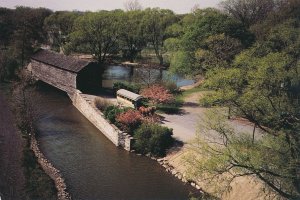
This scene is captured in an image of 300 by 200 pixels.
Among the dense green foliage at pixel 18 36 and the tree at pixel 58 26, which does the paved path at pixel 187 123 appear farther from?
the tree at pixel 58 26

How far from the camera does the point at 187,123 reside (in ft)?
119

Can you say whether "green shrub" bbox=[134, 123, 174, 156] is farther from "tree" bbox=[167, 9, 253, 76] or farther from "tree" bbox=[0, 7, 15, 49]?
"tree" bbox=[0, 7, 15, 49]

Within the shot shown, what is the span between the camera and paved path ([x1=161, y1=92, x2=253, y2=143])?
33.3 metres

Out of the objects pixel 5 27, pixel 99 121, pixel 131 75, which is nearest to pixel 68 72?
pixel 99 121

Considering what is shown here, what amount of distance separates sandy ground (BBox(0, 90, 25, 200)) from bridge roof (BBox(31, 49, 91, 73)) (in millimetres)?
13664

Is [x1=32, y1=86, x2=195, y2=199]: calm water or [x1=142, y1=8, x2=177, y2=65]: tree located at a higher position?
[x1=142, y1=8, x2=177, y2=65]: tree

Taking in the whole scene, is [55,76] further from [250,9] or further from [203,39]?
[250,9]

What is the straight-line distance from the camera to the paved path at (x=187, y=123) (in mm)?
33325

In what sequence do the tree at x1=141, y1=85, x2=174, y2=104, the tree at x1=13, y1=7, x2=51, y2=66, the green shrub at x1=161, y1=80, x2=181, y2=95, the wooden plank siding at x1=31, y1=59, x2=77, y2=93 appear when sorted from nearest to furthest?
the tree at x1=141, y1=85, x2=174, y2=104, the green shrub at x1=161, y1=80, x2=181, y2=95, the wooden plank siding at x1=31, y1=59, x2=77, y2=93, the tree at x1=13, y1=7, x2=51, y2=66

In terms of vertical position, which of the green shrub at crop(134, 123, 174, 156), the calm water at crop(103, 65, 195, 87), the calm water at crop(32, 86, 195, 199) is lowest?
the calm water at crop(32, 86, 195, 199)

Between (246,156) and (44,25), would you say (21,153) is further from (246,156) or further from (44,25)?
(44,25)

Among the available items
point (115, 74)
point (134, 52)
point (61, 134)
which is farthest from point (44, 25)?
point (61, 134)

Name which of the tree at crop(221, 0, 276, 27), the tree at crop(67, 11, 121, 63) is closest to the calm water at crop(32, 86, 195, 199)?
the tree at crop(67, 11, 121, 63)

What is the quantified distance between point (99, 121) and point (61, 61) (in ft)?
51.8
